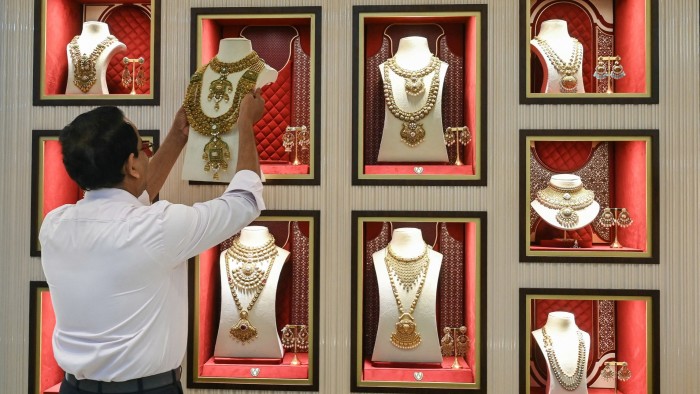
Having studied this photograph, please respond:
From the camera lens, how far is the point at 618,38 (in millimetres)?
2373

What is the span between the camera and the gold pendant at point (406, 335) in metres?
2.17

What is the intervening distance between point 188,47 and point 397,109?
79cm

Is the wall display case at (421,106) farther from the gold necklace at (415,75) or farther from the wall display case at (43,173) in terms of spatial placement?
the wall display case at (43,173)

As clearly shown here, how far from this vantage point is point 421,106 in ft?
7.23

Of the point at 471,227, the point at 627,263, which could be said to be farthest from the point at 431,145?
the point at 627,263

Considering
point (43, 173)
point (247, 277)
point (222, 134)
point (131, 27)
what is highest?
point (131, 27)

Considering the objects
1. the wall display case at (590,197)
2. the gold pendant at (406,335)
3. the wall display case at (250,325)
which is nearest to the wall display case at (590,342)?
the wall display case at (590,197)

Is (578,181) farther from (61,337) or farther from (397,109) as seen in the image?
(61,337)

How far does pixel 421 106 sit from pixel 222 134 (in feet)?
2.44

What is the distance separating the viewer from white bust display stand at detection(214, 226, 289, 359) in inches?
86.6

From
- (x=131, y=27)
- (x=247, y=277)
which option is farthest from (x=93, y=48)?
(x=247, y=277)

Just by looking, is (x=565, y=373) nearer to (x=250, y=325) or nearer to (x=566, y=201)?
(x=566, y=201)

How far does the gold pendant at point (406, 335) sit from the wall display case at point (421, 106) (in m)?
0.50

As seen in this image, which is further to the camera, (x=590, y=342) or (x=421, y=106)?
(x=590, y=342)
